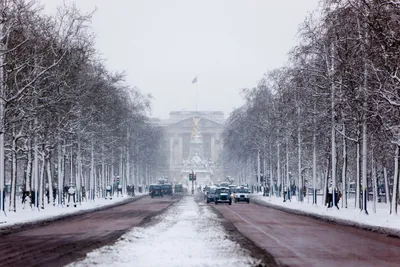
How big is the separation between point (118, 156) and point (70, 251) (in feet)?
288

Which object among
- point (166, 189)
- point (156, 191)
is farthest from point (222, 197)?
point (166, 189)

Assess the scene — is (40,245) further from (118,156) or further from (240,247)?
(118,156)

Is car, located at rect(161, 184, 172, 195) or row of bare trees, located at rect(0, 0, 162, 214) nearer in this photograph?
row of bare trees, located at rect(0, 0, 162, 214)

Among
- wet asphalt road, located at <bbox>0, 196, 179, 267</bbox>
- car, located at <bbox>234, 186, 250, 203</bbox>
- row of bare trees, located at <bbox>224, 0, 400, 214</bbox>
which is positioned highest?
row of bare trees, located at <bbox>224, 0, 400, 214</bbox>

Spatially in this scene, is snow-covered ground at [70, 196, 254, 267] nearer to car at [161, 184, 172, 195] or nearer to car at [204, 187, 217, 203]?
car at [204, 187, 217, 203]

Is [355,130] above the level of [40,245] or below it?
above

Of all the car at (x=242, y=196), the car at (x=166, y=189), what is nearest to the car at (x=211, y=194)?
the car at (x=242, y=196)

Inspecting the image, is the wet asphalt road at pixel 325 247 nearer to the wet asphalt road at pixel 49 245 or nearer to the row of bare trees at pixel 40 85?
the wet asphalt road at pixel 49 245

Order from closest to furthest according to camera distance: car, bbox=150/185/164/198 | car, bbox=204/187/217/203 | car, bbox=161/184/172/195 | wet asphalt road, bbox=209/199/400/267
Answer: wet asphalt road, bbox=209/199/400/267 < car, bbox=204/187/217/203 < car, bbox=150/185/164/198 < car, bbox=161/184/172/195

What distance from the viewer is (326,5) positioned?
4525 cm

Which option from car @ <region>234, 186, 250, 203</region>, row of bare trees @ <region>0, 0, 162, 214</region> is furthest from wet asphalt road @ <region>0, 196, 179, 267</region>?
car @ <region>234, 186, 250, 203</region>

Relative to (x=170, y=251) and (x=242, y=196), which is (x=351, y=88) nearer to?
(x=170, y=251)

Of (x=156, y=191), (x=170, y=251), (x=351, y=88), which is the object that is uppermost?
(x=351, y=88)

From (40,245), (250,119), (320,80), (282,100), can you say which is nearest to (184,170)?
(250,119)
